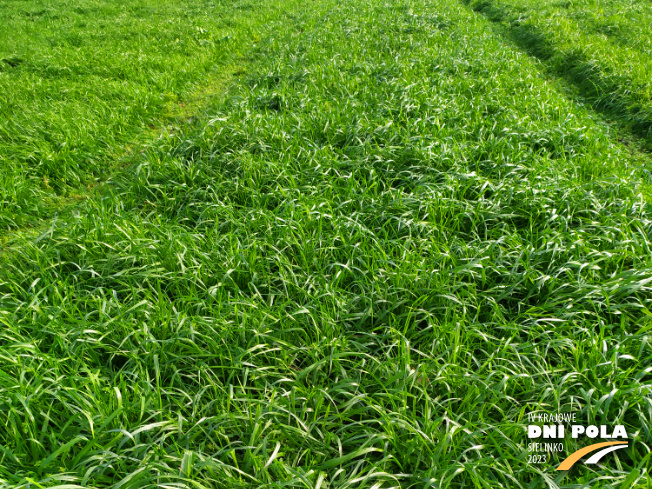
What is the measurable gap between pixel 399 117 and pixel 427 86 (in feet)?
4.22

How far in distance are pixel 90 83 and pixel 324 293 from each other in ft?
20.1

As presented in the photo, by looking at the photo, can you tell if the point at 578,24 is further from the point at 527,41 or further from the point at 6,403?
the point at 6,403

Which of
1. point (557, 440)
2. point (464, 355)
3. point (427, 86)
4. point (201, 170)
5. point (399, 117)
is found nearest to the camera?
point (557, 440)

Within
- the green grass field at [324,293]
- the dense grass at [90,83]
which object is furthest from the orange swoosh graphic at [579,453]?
the dense grass at [90,83]

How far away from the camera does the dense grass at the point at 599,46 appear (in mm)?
5641

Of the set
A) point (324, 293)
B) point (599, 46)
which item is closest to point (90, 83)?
point (324, 293)

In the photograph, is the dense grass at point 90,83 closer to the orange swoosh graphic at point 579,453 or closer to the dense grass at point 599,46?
the orange swoosh graphic at point 579,453

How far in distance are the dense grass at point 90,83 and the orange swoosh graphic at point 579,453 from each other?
14.6 feet

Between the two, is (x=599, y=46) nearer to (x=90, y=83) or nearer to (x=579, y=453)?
(x=579, y=453)

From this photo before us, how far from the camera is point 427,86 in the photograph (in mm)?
5617

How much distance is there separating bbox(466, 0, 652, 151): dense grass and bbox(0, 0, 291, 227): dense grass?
628 centimetres

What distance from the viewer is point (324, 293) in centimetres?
252

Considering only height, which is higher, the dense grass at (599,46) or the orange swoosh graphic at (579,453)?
the dense grass at (599,46)

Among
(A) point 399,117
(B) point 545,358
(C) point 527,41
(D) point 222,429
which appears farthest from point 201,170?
(C) point 527,41
